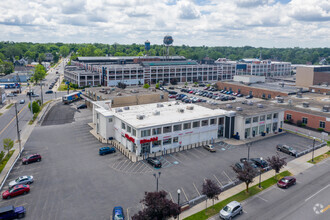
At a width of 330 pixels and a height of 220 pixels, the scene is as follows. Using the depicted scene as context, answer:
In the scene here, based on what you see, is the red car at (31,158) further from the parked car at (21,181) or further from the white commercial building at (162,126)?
the white commercial building at (162,126)

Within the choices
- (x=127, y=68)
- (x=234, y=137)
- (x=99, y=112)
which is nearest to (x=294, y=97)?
(x=234, y=137)

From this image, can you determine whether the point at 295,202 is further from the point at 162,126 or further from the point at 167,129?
the point at 162,126

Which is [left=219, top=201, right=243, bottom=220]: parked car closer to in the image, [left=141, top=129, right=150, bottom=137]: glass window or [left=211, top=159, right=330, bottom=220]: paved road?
[left=211, top=159, right=330, bottom=220]: paved road

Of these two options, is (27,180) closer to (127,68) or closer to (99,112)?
(99,112)

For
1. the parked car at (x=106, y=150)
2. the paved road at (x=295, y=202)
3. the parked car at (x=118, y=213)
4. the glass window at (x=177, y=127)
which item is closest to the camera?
the parked car at (x=118, y=213)

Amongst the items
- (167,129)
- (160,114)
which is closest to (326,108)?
(160,114)

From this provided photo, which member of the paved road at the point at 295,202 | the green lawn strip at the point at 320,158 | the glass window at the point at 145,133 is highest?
the glass window at the point at 145,133

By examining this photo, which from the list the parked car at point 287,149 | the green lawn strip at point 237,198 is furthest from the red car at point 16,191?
the parked car at point 287,149
